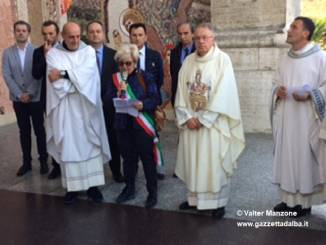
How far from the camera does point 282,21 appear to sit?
7875mm

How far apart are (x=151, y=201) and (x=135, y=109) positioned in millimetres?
1000

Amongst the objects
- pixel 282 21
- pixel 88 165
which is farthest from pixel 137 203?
pixel 282 21

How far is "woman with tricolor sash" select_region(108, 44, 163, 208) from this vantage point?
485 cm

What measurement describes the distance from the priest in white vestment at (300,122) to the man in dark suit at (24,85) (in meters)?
3.28

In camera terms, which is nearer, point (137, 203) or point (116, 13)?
point (137, 203)

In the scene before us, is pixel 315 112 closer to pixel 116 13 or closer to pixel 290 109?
pixel 290 109

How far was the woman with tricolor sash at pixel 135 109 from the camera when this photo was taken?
485cm

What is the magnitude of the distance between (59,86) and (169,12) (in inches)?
194

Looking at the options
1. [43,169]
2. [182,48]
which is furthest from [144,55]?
[43,169]

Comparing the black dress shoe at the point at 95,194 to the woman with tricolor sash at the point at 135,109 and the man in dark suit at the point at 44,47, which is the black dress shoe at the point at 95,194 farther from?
the man in dark suit at the point at 44,47

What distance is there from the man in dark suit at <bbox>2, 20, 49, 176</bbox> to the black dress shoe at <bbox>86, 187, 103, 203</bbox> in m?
1.38

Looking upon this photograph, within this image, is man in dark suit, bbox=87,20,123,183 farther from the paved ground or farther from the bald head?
the paved ground

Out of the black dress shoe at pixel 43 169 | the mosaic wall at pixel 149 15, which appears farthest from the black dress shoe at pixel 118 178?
the mosaic wall at pixel 149 15

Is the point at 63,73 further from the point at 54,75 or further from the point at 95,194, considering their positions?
the point at 95,194
